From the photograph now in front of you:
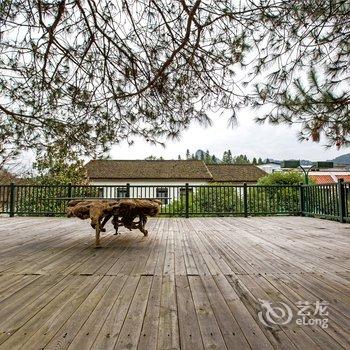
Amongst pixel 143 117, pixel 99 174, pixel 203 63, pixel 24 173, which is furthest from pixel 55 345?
pixel 99 174

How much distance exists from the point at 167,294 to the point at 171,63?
2.66 meters

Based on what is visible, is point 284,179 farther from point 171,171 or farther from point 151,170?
point 151,170

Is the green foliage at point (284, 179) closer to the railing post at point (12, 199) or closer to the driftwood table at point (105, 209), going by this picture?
the driftwood table at point (105, 209)

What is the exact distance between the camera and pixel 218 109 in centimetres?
380

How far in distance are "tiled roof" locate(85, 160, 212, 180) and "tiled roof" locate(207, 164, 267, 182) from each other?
1.85m

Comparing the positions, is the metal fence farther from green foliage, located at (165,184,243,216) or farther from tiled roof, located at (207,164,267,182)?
tiled roof, located at (207,164,267,182)

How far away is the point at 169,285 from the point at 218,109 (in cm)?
237

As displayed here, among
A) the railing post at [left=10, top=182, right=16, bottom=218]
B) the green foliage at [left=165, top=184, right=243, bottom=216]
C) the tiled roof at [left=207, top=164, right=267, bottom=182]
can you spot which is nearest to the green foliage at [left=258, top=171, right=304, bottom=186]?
the green foliage at [left=165, top=184, right=243, bottom=216]

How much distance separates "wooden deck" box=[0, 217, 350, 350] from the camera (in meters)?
1.38

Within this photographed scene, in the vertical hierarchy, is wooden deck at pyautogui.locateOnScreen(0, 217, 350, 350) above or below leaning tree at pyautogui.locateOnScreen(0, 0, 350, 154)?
below
